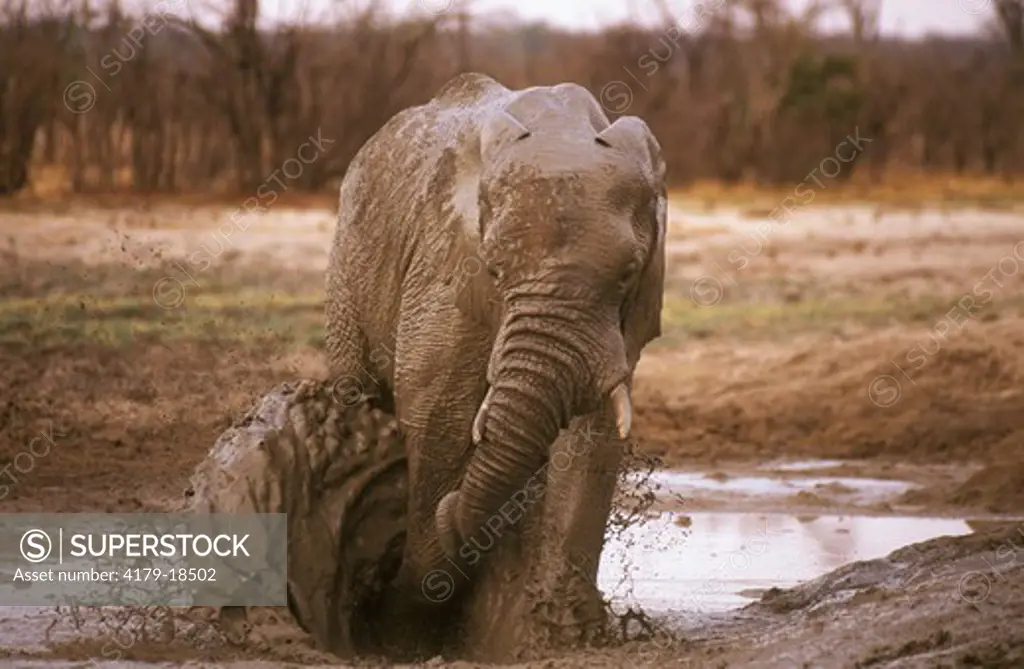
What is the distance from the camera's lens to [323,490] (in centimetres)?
717

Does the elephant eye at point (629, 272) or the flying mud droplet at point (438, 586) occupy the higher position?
the elephant eye at point (629, 272)

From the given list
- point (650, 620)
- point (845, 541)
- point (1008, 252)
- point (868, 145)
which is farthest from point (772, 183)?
point (650, 620)

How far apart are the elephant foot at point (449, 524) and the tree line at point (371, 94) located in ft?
22.9

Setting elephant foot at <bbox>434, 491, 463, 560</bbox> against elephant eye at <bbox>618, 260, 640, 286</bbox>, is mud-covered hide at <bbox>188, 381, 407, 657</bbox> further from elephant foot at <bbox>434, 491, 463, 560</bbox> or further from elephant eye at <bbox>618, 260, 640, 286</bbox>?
elephant eye at <bbox>618, 260, 640, 286</bbox>

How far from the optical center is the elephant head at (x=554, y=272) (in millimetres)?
5887

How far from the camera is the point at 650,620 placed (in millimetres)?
7043

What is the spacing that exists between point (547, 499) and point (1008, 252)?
10808 mm

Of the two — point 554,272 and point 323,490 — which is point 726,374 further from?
point 554,272

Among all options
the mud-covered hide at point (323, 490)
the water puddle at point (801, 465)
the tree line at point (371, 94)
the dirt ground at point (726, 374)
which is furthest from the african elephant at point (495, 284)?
the tree line at point (371, 94)

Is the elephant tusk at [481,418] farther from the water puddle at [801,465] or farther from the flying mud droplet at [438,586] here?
the water puddle at [801,465]

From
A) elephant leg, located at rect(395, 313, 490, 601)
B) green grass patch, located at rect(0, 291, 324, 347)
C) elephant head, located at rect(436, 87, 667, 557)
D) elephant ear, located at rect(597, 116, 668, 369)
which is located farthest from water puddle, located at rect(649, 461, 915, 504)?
elephant head, located at rect(436, 87, 667, 557)

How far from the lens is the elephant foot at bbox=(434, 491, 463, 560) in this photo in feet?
21.5

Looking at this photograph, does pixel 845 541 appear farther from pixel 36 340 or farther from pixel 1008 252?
pixel 1008 252

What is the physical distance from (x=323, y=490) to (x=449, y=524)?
72cm
